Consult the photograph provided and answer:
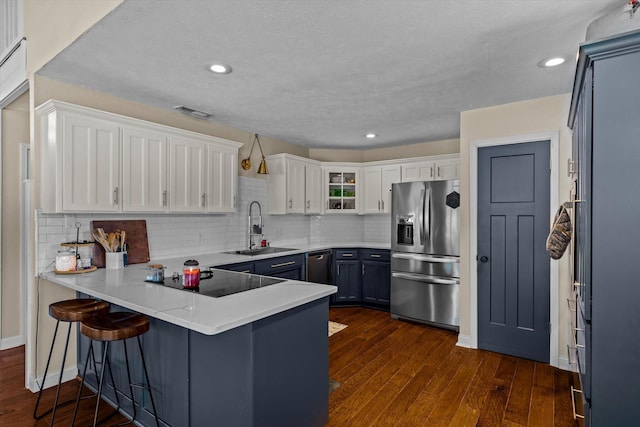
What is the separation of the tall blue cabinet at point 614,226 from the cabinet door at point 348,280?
12.2 feet

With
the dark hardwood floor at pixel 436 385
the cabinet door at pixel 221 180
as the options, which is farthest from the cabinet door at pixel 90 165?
the dark hardwood floor at pixel 436 385

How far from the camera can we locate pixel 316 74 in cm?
278

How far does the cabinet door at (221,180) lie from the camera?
12.5ft

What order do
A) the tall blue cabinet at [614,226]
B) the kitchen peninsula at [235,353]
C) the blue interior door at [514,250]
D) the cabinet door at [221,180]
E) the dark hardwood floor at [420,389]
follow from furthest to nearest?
the cabinet door at [221,180]
the blue interior door at [514,250]
the dark hardwood floor at [420,389]
the kitchen peninsula at [235,353]
the tall blue cabinet at [614,226]

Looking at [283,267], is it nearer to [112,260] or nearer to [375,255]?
[375,255]

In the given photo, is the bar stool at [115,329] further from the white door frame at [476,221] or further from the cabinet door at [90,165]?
the white door frame at [476,221]

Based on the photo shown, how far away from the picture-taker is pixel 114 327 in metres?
1.90

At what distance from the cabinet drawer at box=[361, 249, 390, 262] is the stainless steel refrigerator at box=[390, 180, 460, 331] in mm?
373

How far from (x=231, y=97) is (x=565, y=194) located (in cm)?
319

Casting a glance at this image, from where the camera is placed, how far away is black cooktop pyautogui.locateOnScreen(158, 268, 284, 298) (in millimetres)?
2125

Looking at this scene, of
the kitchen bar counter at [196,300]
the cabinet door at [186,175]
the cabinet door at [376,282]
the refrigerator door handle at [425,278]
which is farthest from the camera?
the cabinet door at [376,282]

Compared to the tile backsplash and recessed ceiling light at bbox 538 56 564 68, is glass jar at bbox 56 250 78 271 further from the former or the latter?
recessed ceiling light at bbox 538 56 564 68

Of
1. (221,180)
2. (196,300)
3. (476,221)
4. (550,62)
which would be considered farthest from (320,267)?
(550,62)

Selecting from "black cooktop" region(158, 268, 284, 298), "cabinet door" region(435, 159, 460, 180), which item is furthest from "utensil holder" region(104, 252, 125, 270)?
"cabinet door" region(435, 159, 460, 180)
